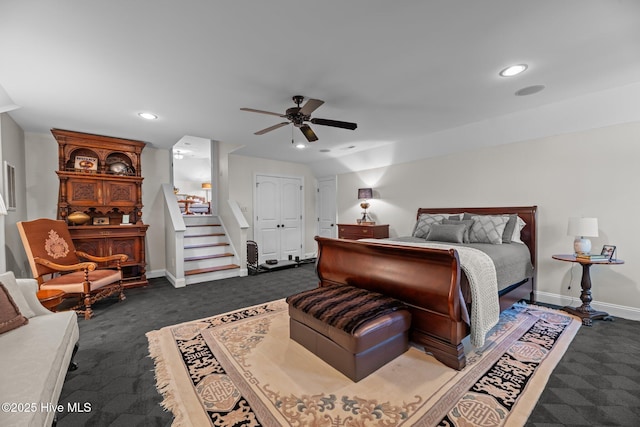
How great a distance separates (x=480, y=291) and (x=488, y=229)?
1.58m

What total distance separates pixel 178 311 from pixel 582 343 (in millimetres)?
4267

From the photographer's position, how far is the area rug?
164 cm

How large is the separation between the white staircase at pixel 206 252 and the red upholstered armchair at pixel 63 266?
1179mm

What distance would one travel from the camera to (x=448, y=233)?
3.62 meters

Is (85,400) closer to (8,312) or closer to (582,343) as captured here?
(8,312)

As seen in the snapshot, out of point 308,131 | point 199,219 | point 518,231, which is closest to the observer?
point 308,131

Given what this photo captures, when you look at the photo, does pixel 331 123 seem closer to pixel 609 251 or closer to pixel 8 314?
pixel 8 314

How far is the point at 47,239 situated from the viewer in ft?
11.6

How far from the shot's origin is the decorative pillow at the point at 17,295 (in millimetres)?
1993

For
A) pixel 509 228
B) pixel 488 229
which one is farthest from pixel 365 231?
pixel 509 228

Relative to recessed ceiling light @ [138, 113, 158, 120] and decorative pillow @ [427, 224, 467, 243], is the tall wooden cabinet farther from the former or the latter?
decorative pillow @ [427, 224, 467, 243]

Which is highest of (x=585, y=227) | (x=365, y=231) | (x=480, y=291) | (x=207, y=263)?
(x=585, y=227)

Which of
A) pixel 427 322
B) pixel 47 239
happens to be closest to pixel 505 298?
pixel 427 322

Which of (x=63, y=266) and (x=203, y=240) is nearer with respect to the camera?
(x=63, y=266)
